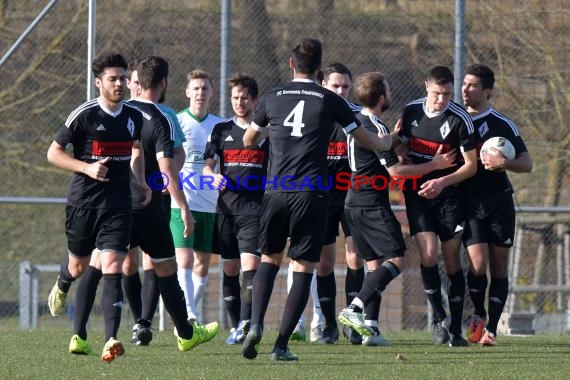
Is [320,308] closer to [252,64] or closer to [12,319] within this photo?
[252,64]

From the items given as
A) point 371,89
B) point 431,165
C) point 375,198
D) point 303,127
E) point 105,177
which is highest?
point 371,89

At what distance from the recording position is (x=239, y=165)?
361 inches

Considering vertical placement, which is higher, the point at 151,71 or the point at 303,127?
the point at 151,71

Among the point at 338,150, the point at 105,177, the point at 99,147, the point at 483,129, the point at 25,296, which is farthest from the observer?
the point at 25,296

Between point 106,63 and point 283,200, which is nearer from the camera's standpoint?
point 283,200

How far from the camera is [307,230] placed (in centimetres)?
732

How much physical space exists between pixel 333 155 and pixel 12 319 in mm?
6398

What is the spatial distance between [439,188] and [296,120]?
6.14ft

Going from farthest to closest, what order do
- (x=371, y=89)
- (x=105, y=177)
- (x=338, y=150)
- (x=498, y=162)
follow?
(x=338, y=150)
(x=498, y=162)
(x=371, y=89)
(x=105, y=177)

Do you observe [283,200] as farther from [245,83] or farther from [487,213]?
[487,213]

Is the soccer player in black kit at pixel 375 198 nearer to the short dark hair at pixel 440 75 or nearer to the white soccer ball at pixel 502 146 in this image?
the white soccer ball at pixel 502 146

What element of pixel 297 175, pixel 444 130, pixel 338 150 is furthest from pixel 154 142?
pixel 444 130

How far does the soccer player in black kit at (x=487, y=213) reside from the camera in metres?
8.97

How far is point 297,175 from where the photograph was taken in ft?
23.8
